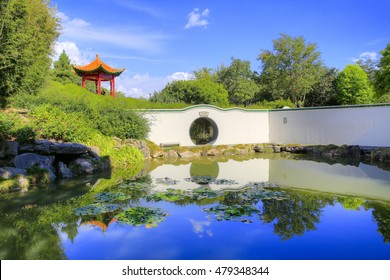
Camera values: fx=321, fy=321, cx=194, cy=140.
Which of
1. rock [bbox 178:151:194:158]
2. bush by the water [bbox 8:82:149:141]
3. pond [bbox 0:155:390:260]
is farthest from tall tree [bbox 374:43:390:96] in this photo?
bush by the water [bbox 8:82:149:141]

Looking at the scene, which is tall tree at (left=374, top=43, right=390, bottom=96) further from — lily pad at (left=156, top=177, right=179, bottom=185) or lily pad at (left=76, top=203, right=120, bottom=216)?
lily pad at (left=76, top=203, right=120, bottom=216)

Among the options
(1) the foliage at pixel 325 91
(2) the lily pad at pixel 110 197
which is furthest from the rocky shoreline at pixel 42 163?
(1) the foliage at pixel 325 91

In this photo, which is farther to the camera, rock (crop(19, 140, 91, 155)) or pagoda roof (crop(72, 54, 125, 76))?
pagoda roof (crop(72, 54, 125, 76))

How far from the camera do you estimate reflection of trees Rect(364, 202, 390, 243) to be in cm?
442

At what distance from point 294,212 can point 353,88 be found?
2555cm

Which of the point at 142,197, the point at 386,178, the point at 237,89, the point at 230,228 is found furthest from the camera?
the point at 237,89

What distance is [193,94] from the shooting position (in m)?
24.2

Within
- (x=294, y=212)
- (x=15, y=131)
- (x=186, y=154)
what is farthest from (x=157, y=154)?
(x=294, y=212)

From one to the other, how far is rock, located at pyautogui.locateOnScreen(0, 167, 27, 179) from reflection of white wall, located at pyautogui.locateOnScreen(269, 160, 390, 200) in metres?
6.25

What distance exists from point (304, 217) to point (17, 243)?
420 cm

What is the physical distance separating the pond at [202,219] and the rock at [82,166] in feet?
2.67

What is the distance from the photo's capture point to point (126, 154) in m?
11.7
